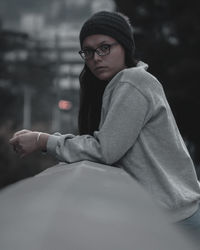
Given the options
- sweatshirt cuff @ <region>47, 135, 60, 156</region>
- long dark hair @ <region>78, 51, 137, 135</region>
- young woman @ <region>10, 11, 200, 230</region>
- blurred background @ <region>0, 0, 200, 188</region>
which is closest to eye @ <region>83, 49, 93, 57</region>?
young woman @ <region>10, 11, 200, 230</region>

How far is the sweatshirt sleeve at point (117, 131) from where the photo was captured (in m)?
1.69

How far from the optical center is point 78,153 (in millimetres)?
1751

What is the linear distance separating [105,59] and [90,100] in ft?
0.75

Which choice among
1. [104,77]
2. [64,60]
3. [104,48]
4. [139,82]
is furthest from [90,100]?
[64,60]

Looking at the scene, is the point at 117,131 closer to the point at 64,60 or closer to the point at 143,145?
the point at 143,145

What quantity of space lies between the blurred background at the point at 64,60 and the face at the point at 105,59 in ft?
5.05

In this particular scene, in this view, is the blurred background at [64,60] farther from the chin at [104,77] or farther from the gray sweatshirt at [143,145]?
the gray sweatshirt at [143,145]

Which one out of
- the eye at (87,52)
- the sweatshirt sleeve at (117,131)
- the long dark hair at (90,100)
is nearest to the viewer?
the sweatshirt sleeve at (117,131)

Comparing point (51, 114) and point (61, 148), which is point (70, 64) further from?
point (61, 148)

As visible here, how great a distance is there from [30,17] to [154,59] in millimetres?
49078

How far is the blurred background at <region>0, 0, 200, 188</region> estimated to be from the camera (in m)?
19.9

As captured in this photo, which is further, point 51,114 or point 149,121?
point 51,114

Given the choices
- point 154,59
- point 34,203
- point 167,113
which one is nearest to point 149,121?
point 167,113

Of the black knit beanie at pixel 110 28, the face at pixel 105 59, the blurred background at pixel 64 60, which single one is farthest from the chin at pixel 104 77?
the blurred background at pixel 64 60
